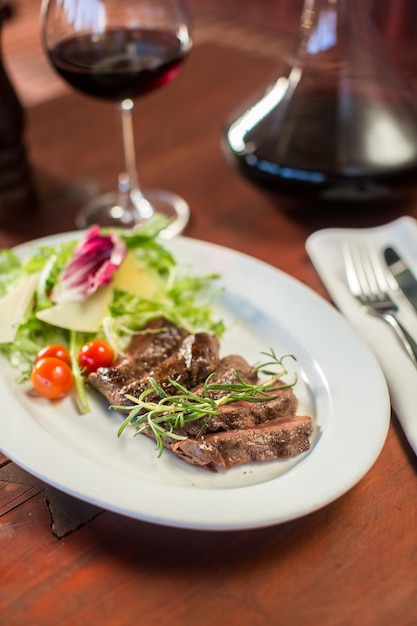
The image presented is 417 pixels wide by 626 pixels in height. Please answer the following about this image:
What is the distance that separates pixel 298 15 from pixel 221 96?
249cm

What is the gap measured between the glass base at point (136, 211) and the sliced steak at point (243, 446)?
738 millimetres

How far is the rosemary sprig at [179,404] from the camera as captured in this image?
3.30ft

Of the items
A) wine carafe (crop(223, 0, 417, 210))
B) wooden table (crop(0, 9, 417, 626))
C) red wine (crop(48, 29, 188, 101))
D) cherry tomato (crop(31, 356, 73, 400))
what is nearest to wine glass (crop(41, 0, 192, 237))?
red wine (crop(48, 29, 188, 101))

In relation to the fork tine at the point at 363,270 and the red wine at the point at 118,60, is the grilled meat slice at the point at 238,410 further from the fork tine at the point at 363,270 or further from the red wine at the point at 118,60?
the red wine at the point at 118,60

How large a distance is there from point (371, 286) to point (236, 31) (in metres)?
3.61

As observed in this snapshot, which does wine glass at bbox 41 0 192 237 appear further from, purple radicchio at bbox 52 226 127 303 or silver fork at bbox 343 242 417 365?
silver fork at bbox 343 242 417 365

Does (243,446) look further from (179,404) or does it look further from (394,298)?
(394,298)

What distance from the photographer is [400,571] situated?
0.88m

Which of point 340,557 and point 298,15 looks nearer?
point 340,557

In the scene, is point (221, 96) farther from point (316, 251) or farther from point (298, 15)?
point (298, 15)

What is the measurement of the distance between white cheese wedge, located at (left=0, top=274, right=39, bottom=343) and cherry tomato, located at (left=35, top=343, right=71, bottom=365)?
7cm

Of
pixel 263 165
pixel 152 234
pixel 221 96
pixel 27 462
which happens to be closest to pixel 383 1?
pixel 221 96

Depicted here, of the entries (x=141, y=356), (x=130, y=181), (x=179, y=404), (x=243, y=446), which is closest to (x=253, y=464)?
(x=243, y=446)

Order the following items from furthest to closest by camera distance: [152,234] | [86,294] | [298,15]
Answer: [298,15], [152,234], [86,294]
